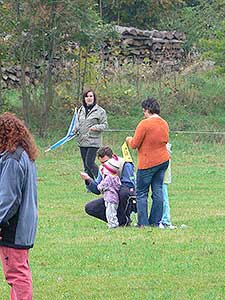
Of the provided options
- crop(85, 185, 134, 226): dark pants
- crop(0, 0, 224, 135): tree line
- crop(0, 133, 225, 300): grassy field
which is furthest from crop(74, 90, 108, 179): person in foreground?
crop(0, 0, 224, 135): tree line

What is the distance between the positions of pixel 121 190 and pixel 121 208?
274mm

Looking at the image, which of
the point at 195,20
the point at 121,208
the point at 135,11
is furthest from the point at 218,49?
the point at 121,208

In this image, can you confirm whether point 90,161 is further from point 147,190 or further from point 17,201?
point 17,201

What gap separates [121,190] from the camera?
515 inches

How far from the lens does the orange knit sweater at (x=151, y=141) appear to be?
12.7 meters

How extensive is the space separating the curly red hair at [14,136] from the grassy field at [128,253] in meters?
1.69

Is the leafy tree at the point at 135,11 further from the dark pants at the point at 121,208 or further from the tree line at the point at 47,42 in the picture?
the dark pants at the point at 121,208

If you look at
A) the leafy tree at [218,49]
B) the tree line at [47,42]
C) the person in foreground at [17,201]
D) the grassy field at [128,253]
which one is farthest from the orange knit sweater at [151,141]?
the leafy tree at [218,49]

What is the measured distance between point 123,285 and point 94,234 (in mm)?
3342

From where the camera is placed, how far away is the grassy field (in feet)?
29.5

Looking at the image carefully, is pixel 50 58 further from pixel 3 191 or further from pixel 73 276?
pixel 3 191

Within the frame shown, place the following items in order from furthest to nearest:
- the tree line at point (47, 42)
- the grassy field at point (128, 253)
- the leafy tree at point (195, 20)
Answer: the leafy tree at point (195, 20) → the tree line at point (47, 42) → the grassy field at point (128, 253)

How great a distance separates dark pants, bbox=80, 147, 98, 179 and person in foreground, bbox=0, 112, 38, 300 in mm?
10384

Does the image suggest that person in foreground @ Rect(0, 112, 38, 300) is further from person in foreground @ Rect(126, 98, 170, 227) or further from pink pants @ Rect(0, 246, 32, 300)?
person in foreground @ Rect(126, 98, 170, 227)
